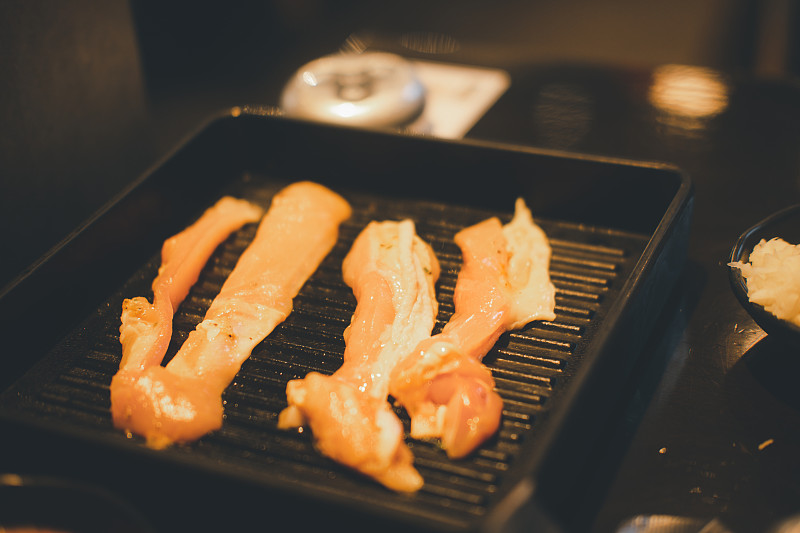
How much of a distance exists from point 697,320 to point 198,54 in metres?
3.64

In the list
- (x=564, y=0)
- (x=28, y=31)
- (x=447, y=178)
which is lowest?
(x=564, y=0)

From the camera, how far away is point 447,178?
249 cm

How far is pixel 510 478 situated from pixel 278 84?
2685 mm

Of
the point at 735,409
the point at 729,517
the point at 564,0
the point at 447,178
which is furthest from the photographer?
the point at 564,0

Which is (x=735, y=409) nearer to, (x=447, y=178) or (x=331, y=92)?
(x=447, y=178)

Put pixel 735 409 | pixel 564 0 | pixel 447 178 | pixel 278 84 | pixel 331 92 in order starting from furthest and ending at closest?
pixel 564 0, pixel 278 84, pixel 331 92, pixel 447 178, pixel 735 409

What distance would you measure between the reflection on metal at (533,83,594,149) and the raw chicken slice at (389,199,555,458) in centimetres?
68

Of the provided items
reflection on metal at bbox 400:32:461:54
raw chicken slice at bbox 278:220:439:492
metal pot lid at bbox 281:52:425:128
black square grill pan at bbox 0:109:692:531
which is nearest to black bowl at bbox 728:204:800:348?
black square grill pan at bbox 0:109:692:531

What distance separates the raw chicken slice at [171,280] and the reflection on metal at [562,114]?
1255mm

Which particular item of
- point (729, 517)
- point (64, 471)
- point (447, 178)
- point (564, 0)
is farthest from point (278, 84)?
point (564, 0)

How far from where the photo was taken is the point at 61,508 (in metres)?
1.26

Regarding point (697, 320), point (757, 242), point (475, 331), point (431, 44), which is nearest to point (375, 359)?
point (475, 331)

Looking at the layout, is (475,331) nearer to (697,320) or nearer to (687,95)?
(697,320)

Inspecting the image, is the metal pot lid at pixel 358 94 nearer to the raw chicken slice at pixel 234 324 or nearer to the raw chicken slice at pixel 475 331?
the raw chicken slice at pixel 234 324
